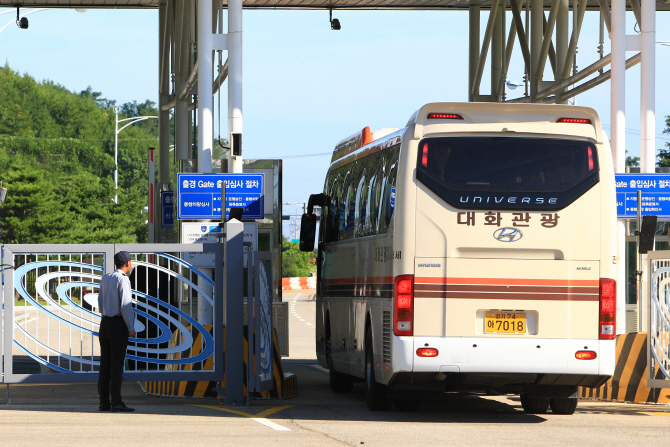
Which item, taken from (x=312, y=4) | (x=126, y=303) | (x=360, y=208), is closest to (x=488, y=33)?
(x=312, y=4)

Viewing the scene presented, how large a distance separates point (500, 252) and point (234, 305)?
10.8 feet

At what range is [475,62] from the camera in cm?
2944

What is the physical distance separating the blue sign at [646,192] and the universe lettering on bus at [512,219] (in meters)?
5.72

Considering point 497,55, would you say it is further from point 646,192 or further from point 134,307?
point 134,307

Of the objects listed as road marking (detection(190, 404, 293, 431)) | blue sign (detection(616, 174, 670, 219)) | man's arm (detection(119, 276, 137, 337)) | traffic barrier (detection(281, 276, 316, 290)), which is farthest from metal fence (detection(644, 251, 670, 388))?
traffic barrier (detection(281, 276, 316, 290))

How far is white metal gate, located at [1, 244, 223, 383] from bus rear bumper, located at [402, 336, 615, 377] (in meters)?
→ 2.72

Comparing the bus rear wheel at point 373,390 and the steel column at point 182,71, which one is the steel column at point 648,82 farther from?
the steel column at point 182,71

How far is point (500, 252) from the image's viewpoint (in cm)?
1177

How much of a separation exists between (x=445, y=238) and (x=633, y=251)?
12.2 meters

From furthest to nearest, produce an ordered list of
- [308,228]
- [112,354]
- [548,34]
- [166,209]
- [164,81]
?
[164,81] → [166,209] → [548,34] → [308,228] → [112,354]

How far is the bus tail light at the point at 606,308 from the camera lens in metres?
11.7

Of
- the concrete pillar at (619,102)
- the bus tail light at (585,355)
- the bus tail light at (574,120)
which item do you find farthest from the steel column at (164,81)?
the bus tail light at (585,355)

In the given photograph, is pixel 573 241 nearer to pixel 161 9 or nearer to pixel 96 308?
pixel 96 308

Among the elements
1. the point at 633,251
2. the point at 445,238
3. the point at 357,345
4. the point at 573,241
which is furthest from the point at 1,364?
the point at 633,251
